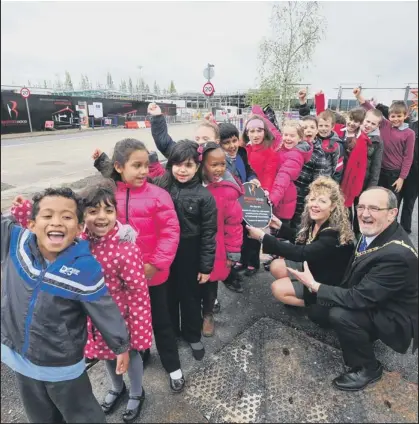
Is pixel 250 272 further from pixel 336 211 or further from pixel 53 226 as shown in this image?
pixel 53 226

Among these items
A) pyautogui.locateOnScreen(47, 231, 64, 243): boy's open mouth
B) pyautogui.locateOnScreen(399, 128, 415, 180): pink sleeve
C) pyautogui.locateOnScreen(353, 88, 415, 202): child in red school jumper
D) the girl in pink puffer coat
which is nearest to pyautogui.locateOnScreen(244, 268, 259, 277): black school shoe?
the girl in pink puffer coat

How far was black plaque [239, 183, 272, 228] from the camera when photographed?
2.98 m

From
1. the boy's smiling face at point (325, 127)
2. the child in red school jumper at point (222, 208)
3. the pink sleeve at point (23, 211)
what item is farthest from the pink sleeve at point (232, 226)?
the boy's smiling face at point (325, 127)

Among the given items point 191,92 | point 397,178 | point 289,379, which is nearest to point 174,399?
point 289,379

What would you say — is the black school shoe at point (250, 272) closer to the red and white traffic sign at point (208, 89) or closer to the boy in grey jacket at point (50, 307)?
the red and white traffic sign at point (208, 89)

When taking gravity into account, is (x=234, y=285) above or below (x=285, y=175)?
below

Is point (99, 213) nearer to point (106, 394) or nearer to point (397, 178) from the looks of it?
point (106, 394)

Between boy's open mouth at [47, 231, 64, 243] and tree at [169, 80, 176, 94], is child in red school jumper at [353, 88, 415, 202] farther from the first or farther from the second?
boy's open mouth at [47, 231, 64, 243]

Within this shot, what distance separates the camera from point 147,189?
1964 mm

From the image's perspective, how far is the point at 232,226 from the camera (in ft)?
8.09

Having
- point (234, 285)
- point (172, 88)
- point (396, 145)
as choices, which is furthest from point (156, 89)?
point (396, 145)

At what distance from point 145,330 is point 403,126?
13.6ft

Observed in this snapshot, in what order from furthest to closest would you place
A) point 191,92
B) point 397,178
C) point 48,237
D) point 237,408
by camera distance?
point 397,178
point 191,92
point 237,408
point 48,237

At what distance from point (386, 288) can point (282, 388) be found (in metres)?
0.89
